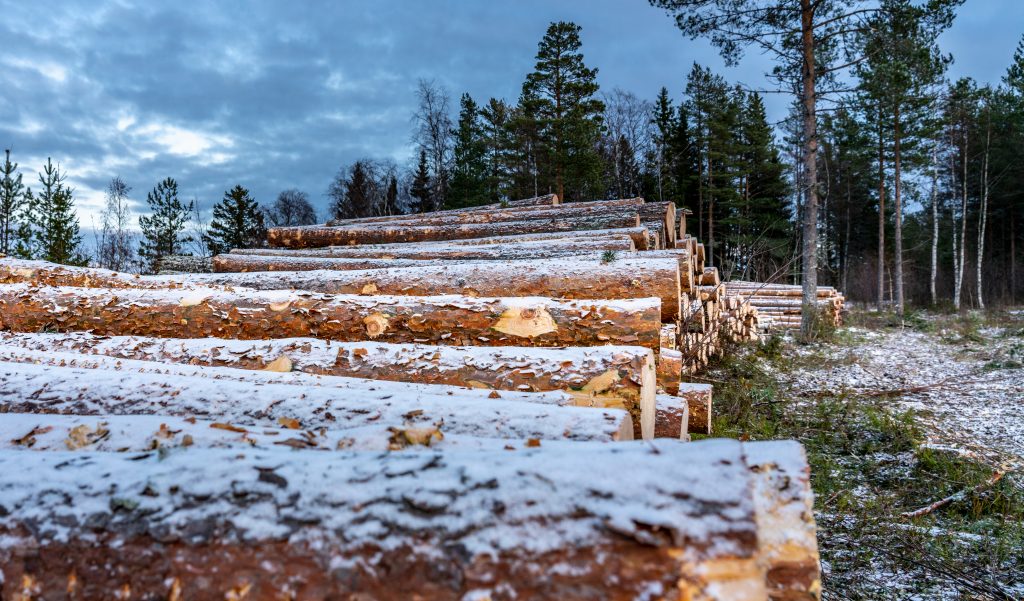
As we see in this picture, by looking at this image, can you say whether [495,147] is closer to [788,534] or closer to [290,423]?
[290,423]

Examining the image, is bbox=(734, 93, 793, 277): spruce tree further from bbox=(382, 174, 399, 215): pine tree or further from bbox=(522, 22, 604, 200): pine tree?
bbox=(382, 174, 399, 215): pine tree

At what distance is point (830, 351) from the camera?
8211 mm

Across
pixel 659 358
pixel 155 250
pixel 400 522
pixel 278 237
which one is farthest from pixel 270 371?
pixel 155 250

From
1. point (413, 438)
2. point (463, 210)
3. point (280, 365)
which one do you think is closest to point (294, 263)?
point (463, 210)

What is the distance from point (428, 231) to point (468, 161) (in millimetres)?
19775

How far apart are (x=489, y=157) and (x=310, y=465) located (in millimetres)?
27004

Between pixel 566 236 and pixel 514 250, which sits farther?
pixel 566 236

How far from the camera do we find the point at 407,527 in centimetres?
88

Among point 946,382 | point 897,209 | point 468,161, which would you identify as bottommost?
point 946,382

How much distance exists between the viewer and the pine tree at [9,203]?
12.5 meters

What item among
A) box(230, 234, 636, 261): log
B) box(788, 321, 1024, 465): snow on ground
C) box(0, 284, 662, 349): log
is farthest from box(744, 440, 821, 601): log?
box(230, 234, 636, 261): log

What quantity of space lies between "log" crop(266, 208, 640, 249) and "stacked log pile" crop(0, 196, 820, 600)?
4200 mm

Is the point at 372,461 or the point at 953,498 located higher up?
the point at 372,461

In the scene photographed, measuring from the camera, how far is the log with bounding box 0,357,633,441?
162 cm
